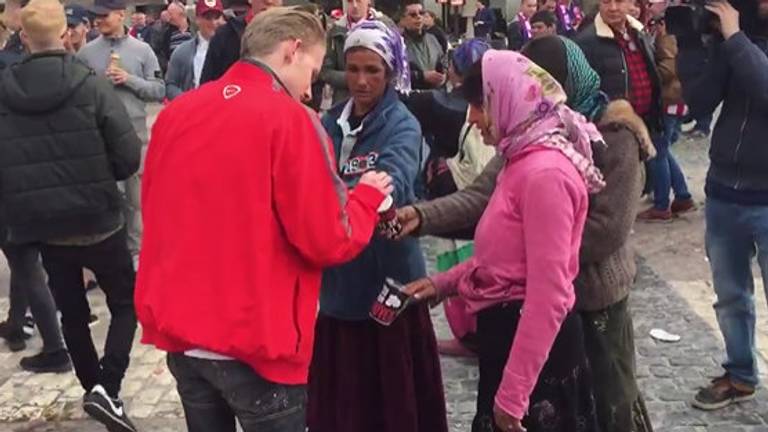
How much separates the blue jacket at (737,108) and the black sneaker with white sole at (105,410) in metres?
2.85

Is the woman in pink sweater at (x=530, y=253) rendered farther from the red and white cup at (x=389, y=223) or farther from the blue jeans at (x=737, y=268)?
the blue jeans at (x=737, y=268)

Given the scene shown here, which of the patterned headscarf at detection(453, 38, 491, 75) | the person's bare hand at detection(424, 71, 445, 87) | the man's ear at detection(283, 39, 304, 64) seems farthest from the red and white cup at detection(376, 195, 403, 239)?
the person's bare hand at detection(424, 71, 445, 87)

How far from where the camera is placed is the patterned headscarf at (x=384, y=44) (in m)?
3.47

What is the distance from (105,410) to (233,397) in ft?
6.05

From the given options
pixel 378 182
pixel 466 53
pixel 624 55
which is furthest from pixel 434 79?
pixel 378 182

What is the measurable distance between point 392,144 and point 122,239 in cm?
163

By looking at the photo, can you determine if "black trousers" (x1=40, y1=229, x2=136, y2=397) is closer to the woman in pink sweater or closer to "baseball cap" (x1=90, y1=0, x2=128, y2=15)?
the woman in pink sweater

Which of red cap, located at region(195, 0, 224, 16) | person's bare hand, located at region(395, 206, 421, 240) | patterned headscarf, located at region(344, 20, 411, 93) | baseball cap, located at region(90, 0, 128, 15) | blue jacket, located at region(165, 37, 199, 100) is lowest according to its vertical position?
blue jacket, located at region(165, 37, 199, 100)

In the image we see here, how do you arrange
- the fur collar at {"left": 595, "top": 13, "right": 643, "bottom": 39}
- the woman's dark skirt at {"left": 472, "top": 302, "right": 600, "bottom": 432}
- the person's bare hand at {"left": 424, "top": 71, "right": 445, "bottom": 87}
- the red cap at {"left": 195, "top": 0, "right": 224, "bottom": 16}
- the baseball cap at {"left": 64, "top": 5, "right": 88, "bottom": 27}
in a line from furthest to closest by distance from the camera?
1. the person's bare hand at {"left": 424, "top": 71, "right": 445, "bottom": 87}
2. the red cap at {"left": 195, "top": 0, "right": 224, "bottom": 16}
3. the baseball cap at {"left": 64, "top": 5, "right": 88, "bottom": 27}
4. the fur collar at {"left": 595, "top": 13, "right": 643, "bottom": 39}
5. the woman's dark skirt at {"left": 472, "top": 302, "right": 600, "bottom": 432}

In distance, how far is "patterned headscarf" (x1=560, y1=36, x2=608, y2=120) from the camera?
2809 millimetres

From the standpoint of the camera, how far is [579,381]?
8.98ft

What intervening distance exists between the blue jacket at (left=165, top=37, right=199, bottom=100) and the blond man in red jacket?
166 inches

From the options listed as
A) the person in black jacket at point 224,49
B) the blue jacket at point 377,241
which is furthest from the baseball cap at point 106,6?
the blue jacket at point 377,241

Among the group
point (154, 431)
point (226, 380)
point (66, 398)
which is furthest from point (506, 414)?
point (66, 398)
